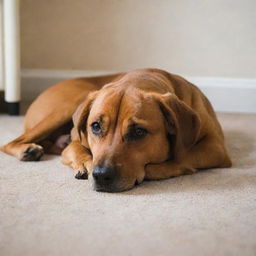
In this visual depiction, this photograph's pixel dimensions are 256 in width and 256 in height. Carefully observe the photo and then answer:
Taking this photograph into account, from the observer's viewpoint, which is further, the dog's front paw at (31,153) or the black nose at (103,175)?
the dog's front paw at (31,153)

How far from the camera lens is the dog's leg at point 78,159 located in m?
2.46

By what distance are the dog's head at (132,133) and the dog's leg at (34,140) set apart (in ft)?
1.40

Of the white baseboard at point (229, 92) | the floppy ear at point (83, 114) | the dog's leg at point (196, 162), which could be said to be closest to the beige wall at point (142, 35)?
the white baseboard at point (229, 92)

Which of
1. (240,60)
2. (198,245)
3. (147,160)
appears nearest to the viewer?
(198,245)

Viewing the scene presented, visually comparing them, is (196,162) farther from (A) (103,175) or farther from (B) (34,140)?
(B) (34,140)

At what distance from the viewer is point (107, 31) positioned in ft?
14.6

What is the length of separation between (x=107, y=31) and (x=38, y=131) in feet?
5.77

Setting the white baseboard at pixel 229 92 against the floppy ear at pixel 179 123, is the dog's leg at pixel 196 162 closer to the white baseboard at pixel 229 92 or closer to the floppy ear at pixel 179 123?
the floppy ear at pixel 179 123

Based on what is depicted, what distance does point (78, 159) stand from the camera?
256 cm

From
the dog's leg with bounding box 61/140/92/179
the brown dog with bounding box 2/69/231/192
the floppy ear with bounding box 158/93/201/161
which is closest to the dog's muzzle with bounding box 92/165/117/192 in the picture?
the brown dog with bounding box 2/69/231/192

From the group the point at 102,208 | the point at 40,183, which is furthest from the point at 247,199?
the point at 40,183

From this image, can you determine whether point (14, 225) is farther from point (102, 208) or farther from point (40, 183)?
point (40, 183)

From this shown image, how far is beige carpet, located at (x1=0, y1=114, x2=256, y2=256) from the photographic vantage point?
66.4 inches

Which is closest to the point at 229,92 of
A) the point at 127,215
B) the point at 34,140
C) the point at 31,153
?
the point at 34,140
